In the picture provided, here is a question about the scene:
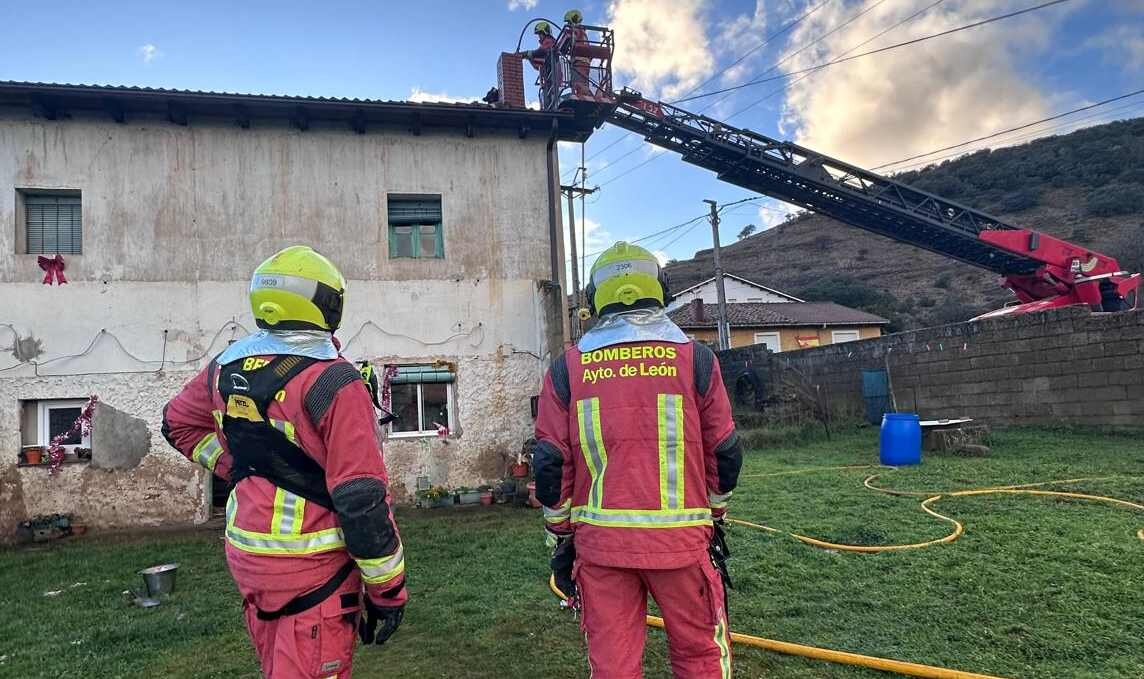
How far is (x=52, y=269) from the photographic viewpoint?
831 centimetres

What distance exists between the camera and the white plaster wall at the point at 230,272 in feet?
27.3

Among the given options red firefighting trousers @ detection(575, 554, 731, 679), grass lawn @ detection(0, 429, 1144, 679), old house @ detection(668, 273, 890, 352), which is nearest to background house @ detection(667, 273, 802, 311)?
old house @ detection(668, 273, 890, 352)

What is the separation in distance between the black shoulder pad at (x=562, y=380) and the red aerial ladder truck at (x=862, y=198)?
9572 mm

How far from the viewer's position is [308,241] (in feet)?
29.4

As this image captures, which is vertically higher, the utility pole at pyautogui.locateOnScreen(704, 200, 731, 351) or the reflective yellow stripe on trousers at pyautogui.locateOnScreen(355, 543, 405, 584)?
the utility pole at pyautogui.locateOnScreen(704, 200, 731, 351)

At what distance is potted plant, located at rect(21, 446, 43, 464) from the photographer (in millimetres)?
8227

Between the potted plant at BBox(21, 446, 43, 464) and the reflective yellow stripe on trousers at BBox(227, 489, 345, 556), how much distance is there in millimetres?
8206

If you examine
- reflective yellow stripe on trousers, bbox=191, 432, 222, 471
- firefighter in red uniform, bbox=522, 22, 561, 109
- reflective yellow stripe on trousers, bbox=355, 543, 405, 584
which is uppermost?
firefighter in red uniform, bbox=522, 22, 561, 109

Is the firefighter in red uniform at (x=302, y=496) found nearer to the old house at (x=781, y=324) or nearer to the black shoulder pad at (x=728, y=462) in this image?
the black shoulder pad at (x=728, y=462)

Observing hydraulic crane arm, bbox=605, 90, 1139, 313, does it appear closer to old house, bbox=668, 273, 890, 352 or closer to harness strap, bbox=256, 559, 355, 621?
harness strap, bbox=256, 559, 355, 621

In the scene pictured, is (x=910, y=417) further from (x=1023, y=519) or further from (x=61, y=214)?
(x=61, y=214)

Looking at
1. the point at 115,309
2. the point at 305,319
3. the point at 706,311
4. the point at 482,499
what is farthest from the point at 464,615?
the point at 706,311

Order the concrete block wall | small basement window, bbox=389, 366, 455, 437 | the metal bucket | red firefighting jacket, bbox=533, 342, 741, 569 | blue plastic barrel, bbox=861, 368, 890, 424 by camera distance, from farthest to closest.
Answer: blue plastic barrel, bbox=861, 368, 890, 424
the concrete block wall
small basement window, bbox=389, 366, 455, 437
the metal bucket
red firefighting jacket, bbox=533, 342, 741, 569

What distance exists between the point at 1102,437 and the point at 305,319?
1199cm
